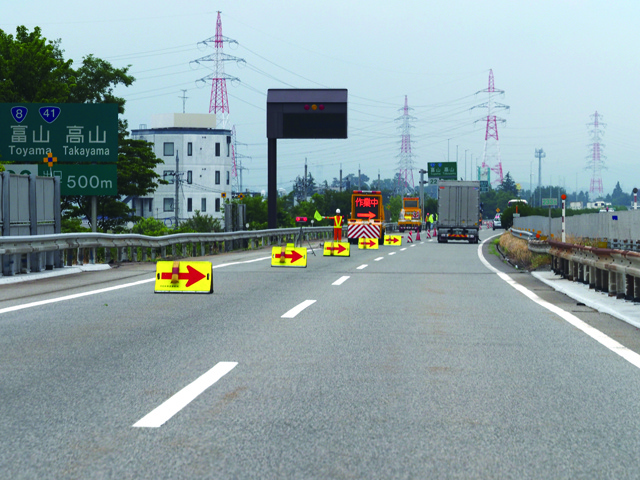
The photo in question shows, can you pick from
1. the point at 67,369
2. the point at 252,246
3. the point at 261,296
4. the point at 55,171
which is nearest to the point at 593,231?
the point at 252,246

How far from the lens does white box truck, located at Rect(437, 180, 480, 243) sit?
44281 millimetres

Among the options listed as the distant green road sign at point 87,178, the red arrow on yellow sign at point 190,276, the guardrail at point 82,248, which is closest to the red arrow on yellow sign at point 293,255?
the guardrail at point 82,248

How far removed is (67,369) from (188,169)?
333 feet

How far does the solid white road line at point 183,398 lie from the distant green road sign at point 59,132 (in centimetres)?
2091

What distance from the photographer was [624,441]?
4.74m

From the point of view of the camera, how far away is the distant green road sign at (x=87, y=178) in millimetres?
26734

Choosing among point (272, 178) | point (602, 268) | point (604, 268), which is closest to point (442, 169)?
point (272, 178)

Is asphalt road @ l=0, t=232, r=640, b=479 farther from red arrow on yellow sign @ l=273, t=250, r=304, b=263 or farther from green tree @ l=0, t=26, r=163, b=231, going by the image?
green tree @ l=0, t=26, r=163, b=231

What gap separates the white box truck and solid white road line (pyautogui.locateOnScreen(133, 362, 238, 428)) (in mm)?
38223

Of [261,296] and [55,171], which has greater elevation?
[55,171]

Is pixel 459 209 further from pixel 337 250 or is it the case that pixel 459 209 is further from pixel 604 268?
pixel 604 268

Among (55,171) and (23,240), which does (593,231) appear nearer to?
(55,171)

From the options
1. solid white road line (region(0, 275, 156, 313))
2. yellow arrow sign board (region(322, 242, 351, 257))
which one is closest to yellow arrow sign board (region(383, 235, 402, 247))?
yellow arrow sign board (region(322, 242, 351, 257))

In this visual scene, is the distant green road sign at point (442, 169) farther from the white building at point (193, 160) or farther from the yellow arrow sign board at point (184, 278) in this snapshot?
the yellow arrow sign board at point (184, 278)
